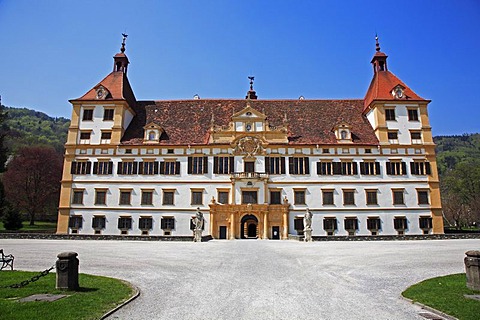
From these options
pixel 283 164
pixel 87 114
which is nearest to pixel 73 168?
pixel 87 114

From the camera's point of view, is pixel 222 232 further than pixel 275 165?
No

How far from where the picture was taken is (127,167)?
140 ft

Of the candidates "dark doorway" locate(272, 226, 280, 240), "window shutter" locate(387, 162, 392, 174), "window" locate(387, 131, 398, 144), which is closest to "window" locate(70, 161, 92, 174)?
"dark doorway" locate(272, 226, 280, 240)

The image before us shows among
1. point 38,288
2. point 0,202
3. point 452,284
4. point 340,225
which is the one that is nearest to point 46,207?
point 0,202

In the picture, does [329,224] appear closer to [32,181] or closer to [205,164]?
[205,164]

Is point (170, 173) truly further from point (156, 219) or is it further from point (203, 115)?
point (203, 115)

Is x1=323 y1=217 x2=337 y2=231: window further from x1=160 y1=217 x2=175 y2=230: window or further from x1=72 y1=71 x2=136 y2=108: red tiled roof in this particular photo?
x1=72 y1=71 x2=136 y2=108: red tiled roof

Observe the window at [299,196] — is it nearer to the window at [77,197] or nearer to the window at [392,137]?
the window at [392,137]

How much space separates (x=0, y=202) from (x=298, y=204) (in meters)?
37.9

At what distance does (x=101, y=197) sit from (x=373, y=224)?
32.4 metres

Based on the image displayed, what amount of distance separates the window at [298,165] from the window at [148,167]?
53.4 ft

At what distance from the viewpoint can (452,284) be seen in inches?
427

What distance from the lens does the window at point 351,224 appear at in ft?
133

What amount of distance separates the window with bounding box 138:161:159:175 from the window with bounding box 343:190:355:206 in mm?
22792
